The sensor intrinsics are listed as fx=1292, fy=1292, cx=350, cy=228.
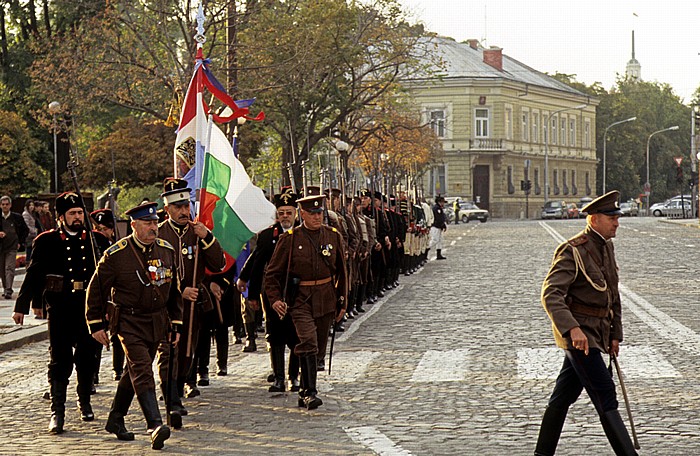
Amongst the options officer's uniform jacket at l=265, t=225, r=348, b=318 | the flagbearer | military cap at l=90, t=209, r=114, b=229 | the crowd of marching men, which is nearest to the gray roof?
military cap at l=90, t=209, r=114, b=229

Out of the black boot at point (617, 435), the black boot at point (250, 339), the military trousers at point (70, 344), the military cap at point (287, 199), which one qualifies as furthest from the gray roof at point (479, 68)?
the black boot at point (617, 435)

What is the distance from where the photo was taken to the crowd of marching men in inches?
365

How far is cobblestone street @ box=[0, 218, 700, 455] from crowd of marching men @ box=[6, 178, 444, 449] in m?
0.28

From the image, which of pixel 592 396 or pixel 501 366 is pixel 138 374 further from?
pixel 501 366

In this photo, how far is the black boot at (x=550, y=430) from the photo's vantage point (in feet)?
26.2

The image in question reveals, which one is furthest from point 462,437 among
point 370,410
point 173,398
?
point 173,398

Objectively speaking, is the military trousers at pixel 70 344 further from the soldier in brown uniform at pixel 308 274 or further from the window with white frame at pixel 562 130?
the window with white frame at pixel 562 130

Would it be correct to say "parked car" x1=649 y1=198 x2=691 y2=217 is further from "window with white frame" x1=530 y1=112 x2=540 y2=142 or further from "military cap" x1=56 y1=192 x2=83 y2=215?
"military cap" x1=56 y1=192 x2=83 y2=215

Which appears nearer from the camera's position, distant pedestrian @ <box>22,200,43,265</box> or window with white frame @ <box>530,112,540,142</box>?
distant pedestrian @ <box>22,200,43,265</box>

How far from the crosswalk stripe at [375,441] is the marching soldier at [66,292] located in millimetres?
2266

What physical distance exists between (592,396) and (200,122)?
717cm

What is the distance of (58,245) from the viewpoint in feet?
34.6

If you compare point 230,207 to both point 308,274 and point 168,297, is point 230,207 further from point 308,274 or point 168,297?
point 168,297

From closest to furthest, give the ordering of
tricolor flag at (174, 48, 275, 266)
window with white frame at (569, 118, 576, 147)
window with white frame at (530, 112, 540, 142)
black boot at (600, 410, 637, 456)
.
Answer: black boot at (600, 410, 637, 456)
tricolor flag at (174, 48, 275, 266)
window with white frame at (530, 112, 540, 142)
window with white frame at (569, 118, 576, 147)
